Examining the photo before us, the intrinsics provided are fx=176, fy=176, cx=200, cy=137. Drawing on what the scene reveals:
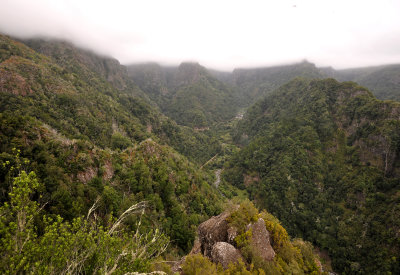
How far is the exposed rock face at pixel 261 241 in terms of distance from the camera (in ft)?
69.1

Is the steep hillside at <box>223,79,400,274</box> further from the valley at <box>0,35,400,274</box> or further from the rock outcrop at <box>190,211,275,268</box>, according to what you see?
the rock outcrop at <box>190,211,275,268</box>

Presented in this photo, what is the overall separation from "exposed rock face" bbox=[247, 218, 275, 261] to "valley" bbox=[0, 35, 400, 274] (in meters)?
0.55

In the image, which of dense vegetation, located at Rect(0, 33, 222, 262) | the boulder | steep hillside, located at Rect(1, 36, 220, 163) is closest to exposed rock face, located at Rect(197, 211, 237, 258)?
the boulder

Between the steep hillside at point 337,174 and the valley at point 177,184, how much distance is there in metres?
0.50

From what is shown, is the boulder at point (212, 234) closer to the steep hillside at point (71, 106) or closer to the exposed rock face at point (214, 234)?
the exposed rock face at point (214, 234)

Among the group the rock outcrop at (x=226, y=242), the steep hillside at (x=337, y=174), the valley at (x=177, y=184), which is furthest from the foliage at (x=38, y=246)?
the steep hillside at (x=337, y=174)

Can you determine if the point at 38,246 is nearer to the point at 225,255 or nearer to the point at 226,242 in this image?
the point at 225,255

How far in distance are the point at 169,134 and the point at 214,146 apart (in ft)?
149

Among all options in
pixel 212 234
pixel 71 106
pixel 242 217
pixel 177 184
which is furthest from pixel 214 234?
pixel 71 106

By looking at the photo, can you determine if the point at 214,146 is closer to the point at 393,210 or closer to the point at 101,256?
the point at 393,210

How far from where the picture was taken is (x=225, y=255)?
19.4 m

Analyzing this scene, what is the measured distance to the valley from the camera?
36.0 feet

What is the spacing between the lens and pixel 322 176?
89875mm

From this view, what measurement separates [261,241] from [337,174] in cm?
Answer: 8974
